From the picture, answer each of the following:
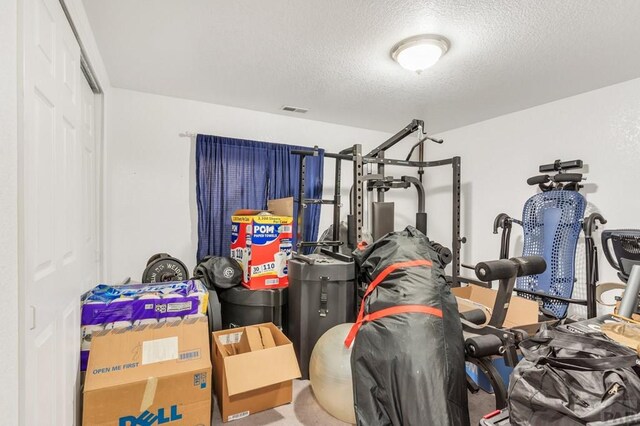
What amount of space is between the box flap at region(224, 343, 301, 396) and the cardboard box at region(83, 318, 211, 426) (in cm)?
12

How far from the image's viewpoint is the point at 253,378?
5.82 feet

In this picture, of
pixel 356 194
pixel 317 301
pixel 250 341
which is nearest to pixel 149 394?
pixel 250 341

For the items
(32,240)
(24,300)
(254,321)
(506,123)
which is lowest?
(254,321)

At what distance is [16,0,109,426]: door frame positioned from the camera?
0.90 m

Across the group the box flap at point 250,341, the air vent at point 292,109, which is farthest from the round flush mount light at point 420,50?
the box flap at point 250,341

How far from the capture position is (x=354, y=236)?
288cm

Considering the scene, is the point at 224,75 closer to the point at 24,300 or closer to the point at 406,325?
the point at 24,300

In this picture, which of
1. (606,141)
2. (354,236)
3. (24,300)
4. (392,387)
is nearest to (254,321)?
(354,236)

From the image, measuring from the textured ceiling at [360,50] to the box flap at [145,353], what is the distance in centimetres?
181

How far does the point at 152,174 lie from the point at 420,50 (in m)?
2.54

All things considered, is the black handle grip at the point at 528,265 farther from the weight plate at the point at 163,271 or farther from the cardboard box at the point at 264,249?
the weight plate at the point at 163,271

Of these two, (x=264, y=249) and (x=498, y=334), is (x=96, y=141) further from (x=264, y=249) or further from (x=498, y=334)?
(x=498, y=334)

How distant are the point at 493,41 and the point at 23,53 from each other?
236 centimetres

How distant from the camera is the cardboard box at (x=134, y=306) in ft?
5.69
